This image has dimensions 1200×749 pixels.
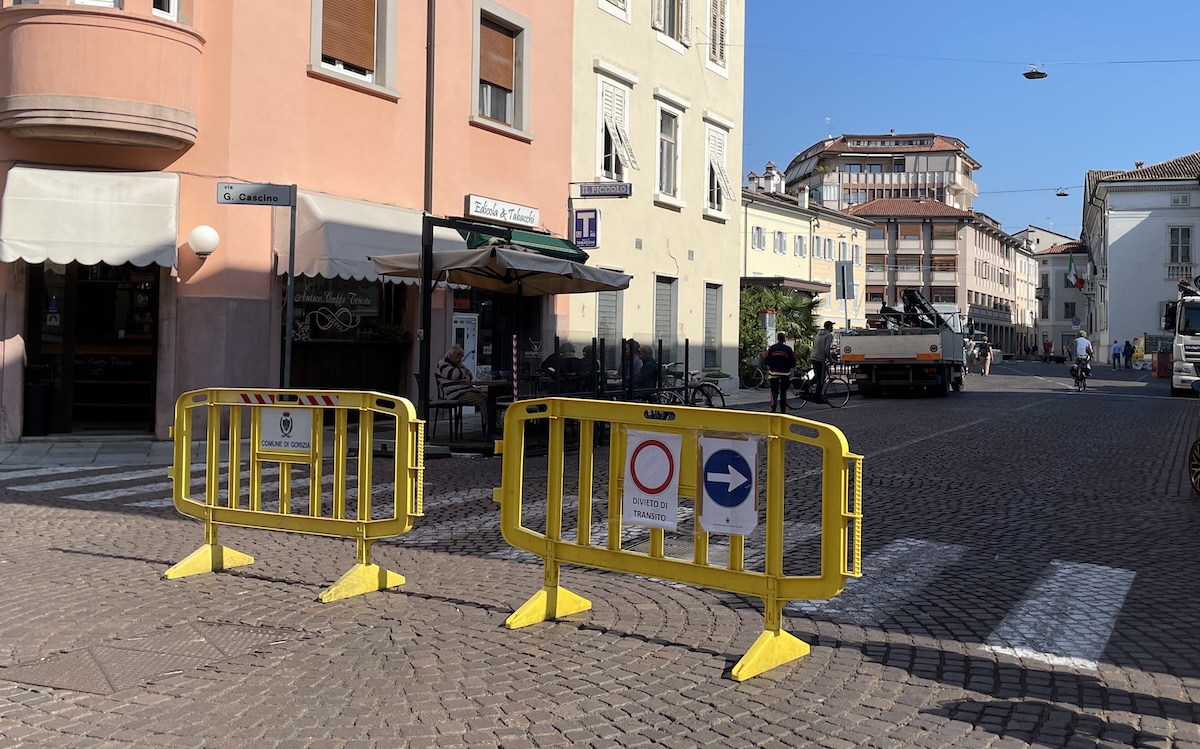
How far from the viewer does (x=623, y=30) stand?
76.8ft

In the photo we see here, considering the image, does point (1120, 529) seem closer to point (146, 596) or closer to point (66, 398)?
point (146, 596)

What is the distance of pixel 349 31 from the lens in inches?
663

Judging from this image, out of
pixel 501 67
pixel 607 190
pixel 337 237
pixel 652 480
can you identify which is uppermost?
pixel 501 67

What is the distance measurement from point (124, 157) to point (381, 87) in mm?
4313

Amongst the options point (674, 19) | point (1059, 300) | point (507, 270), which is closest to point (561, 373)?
point (507, 270)

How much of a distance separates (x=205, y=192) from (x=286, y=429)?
29.6ft

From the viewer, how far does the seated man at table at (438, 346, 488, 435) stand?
14.3 m

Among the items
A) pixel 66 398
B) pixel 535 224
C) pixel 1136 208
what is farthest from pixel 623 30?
pixel 1136 208

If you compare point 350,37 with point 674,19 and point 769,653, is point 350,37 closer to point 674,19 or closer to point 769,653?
point 674,19

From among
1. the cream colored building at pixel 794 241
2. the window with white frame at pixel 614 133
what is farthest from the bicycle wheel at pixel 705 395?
the cream colored building at pixel 794 241

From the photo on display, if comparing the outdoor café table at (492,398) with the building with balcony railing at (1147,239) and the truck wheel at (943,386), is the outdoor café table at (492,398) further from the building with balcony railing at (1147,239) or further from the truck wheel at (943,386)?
the building with balcony railing at (1147,239)

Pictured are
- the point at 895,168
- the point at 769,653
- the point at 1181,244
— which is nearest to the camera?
the point at 769,653

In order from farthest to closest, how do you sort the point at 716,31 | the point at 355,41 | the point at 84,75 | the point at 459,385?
the point at 716,31 < the point at 355,41 < the point at 459,385 < the point at 84,75

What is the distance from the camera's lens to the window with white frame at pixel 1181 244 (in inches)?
2709
